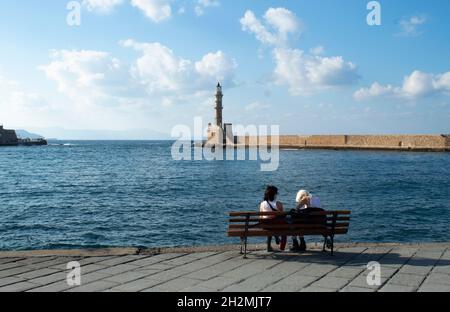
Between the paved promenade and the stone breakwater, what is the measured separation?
80.2 metres

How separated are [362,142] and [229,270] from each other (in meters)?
93.2

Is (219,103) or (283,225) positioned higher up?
(219,103)

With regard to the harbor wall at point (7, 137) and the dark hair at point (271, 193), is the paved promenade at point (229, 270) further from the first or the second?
the harbor wall at point (7, 137)

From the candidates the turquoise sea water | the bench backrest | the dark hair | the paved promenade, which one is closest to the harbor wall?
the turquoise sea water

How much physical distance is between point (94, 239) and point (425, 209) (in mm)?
14353

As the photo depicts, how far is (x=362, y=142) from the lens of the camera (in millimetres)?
94375

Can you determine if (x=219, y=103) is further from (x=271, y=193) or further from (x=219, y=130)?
(x=271, y=193)

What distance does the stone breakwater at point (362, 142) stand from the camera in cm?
8069

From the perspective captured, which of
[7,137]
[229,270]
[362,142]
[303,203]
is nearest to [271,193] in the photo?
[303,203]

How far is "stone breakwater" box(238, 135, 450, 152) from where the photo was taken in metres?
80.7

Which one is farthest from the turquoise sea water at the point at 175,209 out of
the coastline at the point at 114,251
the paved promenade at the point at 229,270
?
the paved promenade at the point at 229,270

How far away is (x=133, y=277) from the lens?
5875 mm

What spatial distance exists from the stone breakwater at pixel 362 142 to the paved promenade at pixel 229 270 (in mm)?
80166

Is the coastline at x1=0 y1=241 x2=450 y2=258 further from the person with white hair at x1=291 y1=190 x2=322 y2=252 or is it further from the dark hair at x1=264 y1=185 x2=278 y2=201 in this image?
the dark hair at x1=264 y1=185 x2=278 y2=201
